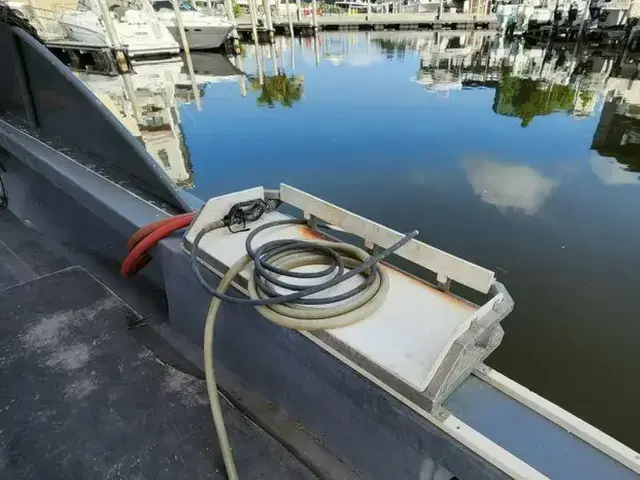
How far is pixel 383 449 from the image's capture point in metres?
1.30

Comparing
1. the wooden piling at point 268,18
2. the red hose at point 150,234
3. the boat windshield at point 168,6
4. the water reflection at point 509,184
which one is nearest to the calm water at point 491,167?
the water reflection at point 509,184

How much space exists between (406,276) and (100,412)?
1.36 meters

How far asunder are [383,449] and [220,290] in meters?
0.75

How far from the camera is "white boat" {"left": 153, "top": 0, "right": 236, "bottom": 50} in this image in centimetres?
2393

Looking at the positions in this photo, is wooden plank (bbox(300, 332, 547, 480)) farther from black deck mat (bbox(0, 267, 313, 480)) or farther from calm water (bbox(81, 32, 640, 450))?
calm water (bbox(81, 32, 640, 450))

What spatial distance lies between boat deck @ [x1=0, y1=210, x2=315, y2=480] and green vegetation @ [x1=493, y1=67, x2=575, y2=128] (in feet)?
37.8

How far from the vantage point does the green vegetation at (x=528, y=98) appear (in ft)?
40.8

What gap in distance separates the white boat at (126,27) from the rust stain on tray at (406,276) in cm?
2162

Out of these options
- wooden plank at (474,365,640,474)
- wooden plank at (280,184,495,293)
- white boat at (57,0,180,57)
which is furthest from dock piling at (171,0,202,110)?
wooden plank at (474,365,640,474)

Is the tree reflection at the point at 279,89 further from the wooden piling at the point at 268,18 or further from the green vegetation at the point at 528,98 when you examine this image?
the wooden piling at the point at 268,18

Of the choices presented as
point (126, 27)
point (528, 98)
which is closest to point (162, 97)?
point (126, 27)

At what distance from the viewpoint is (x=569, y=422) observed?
107cm

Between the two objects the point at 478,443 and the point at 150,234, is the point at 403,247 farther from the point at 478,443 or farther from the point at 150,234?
the point at 150,234

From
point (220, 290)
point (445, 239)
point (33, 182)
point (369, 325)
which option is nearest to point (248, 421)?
point (220, 290)
